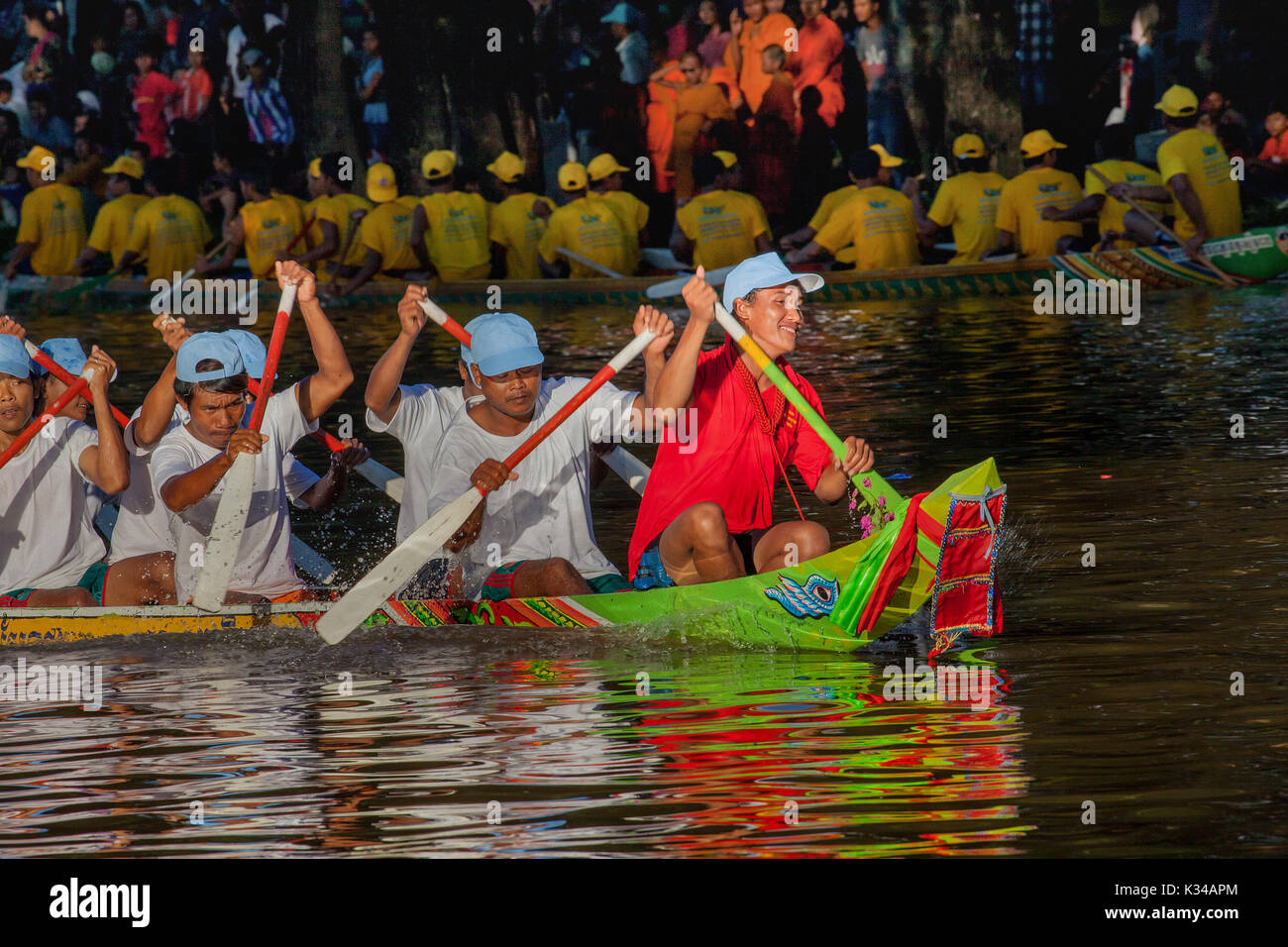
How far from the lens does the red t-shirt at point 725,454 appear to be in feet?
22.6

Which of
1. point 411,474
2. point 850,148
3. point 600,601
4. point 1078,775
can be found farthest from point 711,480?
point 850,148

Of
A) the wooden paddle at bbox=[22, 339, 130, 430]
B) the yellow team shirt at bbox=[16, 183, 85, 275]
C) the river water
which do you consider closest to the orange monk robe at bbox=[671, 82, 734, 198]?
the yellow team shirt at bbox=[16, 183, 85, 275]

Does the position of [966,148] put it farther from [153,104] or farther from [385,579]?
[385,579]

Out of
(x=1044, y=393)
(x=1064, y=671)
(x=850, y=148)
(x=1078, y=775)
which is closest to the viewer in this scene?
(x=1078, y=775)

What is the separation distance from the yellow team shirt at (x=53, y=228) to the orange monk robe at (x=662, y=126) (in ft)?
19.6

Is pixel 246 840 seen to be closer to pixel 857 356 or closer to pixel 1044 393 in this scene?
pixel 1044 393

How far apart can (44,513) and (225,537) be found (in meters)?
0.89

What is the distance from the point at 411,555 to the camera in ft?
23.5

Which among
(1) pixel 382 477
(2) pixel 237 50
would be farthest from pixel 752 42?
(1) pixel 382 477

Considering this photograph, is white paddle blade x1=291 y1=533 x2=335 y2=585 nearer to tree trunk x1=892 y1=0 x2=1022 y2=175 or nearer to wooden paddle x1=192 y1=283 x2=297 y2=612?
wooden paddle x1=192 y1=283 x2=297 y2=612

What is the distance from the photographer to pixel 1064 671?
6492 mm
